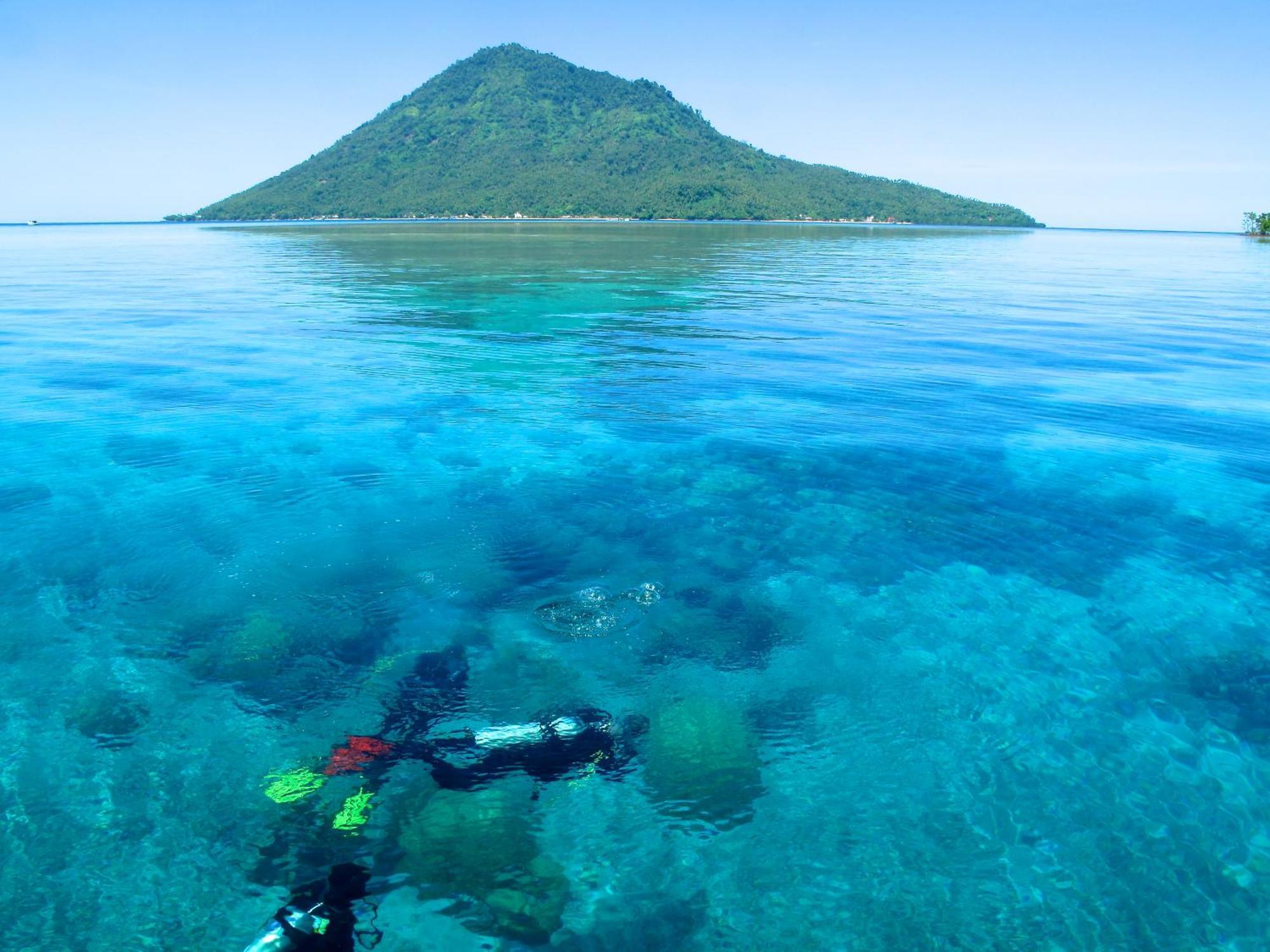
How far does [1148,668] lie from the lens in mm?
10875

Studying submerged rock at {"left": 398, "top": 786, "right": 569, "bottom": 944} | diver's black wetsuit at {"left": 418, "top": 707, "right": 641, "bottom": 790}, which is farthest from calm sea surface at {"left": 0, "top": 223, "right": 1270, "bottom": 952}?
diver's black wetsuit at {"left": 418, "top": 707, "right": 641, "bottom": 790}

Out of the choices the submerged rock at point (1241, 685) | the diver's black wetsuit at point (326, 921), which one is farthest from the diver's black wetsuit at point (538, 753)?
the submerged rock at point (1241, 685)

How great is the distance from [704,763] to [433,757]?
327 cm

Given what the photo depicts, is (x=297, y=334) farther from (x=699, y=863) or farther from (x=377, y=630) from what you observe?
(x=699, y=863)

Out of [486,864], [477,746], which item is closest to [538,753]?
[477,746]

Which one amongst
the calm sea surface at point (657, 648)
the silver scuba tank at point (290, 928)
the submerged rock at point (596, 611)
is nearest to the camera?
the silver scuba tank at point (290, 928)

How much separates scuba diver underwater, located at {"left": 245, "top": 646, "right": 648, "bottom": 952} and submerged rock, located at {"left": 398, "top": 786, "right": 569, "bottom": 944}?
28 centimetres

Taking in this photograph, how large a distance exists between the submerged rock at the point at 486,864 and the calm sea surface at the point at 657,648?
4 centimetres

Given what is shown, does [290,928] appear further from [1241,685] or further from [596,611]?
[1241,685]

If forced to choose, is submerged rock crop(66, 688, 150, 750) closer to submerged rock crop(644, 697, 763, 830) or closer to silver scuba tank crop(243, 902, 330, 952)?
silver scuba tank crop(243, 902, 330, 952)

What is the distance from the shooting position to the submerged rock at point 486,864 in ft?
23.6

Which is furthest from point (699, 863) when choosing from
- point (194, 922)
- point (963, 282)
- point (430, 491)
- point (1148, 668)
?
point (963, 282)

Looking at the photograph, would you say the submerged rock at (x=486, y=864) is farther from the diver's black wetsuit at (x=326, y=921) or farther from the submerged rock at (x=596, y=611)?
the submerged rock at (x=596, y=611)

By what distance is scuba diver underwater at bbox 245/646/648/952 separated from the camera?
285 inches
